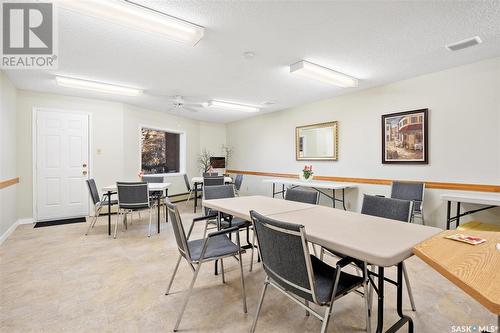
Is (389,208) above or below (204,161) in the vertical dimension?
below

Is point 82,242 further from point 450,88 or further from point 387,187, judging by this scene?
point 450,88

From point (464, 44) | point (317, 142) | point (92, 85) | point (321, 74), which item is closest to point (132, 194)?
point (92, 85)

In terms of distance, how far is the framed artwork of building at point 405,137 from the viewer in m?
3.70

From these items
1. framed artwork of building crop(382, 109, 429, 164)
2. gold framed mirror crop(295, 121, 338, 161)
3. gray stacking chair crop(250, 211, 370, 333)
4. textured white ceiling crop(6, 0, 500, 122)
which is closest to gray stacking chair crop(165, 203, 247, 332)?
gray stacking chair crop(250, 211, 370, 333)

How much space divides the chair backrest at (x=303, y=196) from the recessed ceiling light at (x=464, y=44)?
2287mm

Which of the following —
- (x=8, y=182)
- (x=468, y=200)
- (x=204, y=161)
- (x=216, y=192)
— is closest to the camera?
(x=468, y=200)

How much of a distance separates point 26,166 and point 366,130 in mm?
6254

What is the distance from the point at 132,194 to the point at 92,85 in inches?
73.7

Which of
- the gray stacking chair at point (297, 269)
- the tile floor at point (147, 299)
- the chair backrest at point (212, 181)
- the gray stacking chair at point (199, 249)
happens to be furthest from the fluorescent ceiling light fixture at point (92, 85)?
the gray stacking chair at point (297, 269)

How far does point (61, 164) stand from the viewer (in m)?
4.67

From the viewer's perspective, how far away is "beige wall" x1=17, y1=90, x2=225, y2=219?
14.3 ft

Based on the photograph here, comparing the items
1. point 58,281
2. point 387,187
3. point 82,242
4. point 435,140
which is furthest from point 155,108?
point 435,140

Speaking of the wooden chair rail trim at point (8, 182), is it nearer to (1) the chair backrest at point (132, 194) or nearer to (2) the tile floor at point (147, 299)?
(2) the tile floor at point (147, 299)

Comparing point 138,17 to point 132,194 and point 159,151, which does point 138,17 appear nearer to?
point 132,194
